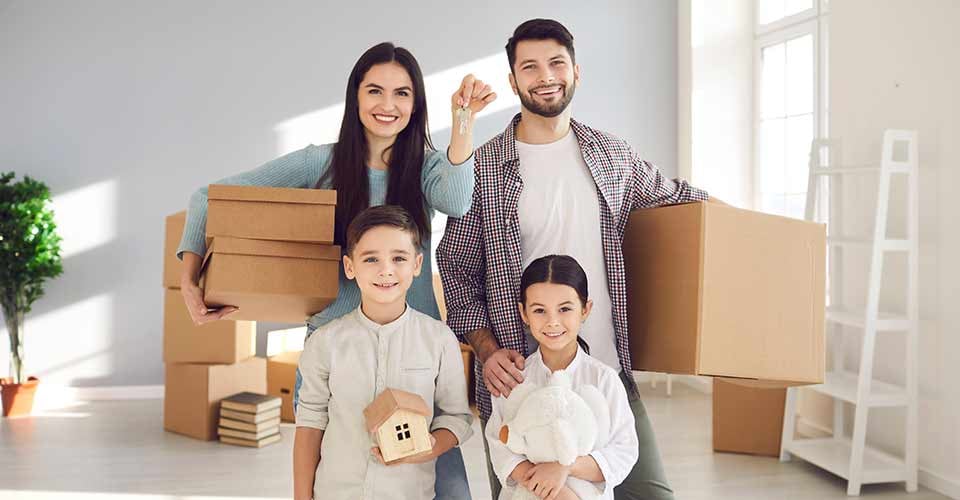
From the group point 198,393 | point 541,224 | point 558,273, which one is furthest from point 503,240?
point 198,393

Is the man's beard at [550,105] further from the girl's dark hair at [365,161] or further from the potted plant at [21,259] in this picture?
the potted plant at [21,259]

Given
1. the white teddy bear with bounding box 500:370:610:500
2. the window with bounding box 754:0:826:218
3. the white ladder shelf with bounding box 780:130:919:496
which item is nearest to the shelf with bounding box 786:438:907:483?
the white ladder shelf with bounding box 780:130:919:496

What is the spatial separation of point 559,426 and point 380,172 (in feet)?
2.14

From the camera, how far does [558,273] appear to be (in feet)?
5.96

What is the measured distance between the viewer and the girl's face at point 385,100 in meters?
1.84

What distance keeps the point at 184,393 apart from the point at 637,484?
2908 millimetres

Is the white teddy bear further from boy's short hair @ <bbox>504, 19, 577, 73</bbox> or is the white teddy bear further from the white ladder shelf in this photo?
Answer: the white ladder shelf

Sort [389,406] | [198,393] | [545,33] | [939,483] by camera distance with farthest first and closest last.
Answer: [198,393]
[939,483]
[545,33]
[389,406]

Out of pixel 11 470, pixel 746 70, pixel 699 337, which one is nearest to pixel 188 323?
pixel 11 470

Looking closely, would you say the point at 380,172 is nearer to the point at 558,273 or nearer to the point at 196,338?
the point at 558,273

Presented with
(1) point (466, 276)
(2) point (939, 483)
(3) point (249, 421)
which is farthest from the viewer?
(3) point (249, 421)

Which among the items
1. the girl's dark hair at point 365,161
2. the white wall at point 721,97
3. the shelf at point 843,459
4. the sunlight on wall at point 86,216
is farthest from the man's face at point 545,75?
the sunlight on wall at point 86,216

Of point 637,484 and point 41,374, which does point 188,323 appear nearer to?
point 41,374

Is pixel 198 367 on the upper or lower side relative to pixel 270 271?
lower
